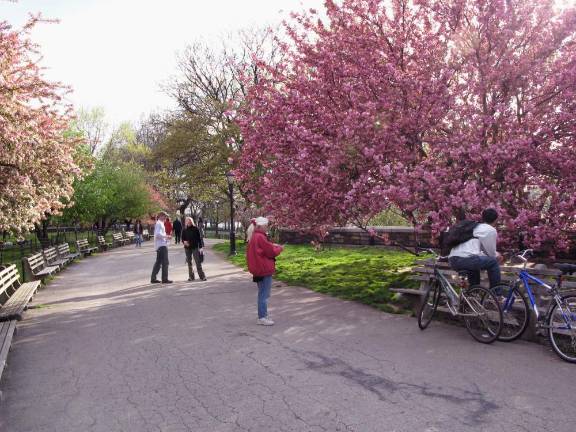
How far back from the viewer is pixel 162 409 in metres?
4.72

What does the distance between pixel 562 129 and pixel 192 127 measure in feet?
77.7

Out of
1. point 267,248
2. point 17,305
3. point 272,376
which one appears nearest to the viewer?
point 272,376

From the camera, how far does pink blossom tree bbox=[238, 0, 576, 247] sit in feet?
31.0

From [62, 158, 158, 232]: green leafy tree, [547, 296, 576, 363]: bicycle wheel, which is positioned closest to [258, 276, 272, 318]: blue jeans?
[547, 296, 576, 363]: bicycle wheel

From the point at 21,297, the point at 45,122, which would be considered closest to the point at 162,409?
the point at 21,297

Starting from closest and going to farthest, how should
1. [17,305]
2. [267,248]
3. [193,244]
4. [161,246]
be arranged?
[267,248]
[17,305]
[161,246]
[193,244]

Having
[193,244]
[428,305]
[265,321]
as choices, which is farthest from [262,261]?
[193,244]

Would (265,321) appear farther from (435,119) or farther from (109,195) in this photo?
(109,195)

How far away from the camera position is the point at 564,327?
5.91 m

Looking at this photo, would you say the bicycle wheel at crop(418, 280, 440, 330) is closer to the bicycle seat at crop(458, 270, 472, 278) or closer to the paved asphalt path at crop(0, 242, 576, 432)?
the paved asphalt path at crop(0, 242, 576, 432)

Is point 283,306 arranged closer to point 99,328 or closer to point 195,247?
point 99,328

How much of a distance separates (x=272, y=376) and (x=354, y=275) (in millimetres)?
8194

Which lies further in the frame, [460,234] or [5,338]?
[460,234]

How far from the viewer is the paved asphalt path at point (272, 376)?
4.40 m
